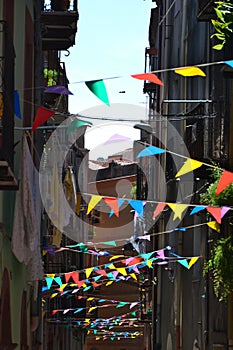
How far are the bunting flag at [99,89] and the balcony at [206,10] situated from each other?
5.23m

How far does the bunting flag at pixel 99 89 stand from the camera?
399 inches

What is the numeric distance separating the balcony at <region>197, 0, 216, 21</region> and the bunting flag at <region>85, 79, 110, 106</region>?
5232 millimetres

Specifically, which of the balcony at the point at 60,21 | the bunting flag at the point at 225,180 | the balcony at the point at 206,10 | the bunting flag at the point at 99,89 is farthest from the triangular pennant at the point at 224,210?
the balcony at the point at 60,21

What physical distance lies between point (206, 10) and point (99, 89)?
5.76m

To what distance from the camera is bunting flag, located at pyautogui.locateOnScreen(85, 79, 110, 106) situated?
33.2ft

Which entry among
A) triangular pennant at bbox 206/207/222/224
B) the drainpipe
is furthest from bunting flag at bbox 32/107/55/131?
the drainpipe

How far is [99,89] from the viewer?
10.2m

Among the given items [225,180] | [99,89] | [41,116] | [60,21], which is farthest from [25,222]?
[60,21]

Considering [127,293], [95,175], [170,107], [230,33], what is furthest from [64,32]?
[95,175]

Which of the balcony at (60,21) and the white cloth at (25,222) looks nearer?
the white cloth at (25,222)

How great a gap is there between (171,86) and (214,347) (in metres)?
11.3

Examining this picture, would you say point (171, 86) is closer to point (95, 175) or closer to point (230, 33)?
point (230, 33)

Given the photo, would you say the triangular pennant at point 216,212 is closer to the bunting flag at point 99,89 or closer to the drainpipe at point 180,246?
the bunting flag at point 99,89

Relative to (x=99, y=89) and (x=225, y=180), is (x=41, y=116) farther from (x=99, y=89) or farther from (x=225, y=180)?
(x=225, y=180)
